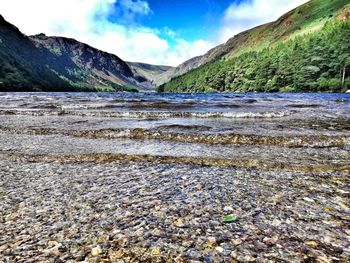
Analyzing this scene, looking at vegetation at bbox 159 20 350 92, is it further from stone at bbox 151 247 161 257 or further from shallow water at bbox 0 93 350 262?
stone at bbox 151 247 161 257

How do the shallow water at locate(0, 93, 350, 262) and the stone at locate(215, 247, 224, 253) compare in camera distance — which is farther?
the shallow water at locate(0, 93, 350, 262)

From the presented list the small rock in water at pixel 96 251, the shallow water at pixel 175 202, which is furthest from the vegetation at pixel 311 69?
the small rock in water at pixel 96 251

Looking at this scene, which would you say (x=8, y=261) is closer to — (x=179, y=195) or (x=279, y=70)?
(x=179, y=195)

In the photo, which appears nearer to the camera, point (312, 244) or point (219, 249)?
point (219, 249)

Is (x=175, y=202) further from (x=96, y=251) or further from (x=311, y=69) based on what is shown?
(x=311, y=69)

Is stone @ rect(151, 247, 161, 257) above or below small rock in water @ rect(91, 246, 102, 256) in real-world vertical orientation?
below

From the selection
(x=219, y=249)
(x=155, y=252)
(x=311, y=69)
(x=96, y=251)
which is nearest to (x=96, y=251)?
(x=96, y=251)

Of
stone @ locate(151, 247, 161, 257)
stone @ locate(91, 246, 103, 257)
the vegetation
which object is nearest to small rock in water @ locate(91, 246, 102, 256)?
stone @ locate(91, 246, 103, 257)

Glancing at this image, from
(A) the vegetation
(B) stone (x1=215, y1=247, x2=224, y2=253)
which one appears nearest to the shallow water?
(B) stone (x1=215, y1=247, x2=224, y2=253)

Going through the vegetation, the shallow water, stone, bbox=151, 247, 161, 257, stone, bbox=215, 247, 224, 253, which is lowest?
the shallow water

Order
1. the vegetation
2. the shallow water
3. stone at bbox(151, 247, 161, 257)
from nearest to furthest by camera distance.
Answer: stone at bbox(151, 247, 161, 257), the shallow water, the vegetation

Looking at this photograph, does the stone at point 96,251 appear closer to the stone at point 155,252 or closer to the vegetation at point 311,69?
the stone at point 155,252

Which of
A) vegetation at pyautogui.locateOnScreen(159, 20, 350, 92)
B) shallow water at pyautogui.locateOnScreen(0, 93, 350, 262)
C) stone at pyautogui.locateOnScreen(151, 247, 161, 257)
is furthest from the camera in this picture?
vegetation at pyautogui.locateOnScreen(159, 20, 350, 92)

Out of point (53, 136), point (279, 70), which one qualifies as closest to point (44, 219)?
point (53, 136)
